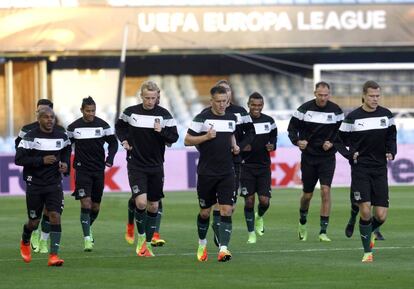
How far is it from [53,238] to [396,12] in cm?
3693

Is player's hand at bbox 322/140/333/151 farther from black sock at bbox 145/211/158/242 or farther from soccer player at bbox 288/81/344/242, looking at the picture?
black sock at bbox 145/211/158/242

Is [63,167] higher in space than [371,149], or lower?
lower

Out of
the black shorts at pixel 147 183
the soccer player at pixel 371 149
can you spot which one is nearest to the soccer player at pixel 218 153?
the black shorts at pixel 147 183

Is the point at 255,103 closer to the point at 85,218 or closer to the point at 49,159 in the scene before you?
the point at 85,218

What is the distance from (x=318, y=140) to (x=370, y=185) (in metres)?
3.48

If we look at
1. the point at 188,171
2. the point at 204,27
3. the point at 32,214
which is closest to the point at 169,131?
the point at 32,214

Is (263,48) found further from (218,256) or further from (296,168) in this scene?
(218,256)

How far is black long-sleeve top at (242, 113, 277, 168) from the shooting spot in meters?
20.1

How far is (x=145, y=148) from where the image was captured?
17.0 metres

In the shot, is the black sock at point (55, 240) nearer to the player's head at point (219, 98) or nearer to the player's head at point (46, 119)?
the player's head at point (46, 119)

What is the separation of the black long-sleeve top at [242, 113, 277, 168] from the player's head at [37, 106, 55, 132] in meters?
4.77

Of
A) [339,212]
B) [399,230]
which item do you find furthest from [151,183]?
[339,212]

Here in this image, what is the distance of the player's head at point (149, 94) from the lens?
54.6 feet

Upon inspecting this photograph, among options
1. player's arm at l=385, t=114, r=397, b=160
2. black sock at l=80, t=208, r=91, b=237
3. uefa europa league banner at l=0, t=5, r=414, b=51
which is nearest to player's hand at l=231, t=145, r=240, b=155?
player's arm at l=385, t=114, r=397, b=160
